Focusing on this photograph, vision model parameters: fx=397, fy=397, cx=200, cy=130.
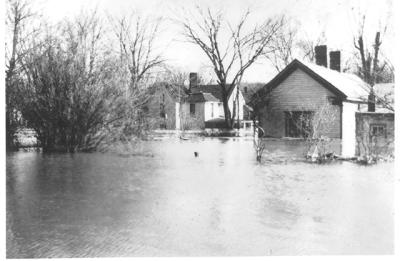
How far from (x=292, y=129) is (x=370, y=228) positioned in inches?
620

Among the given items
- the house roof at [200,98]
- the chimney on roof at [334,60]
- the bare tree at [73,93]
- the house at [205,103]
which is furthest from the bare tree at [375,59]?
the house roof at [200,98]

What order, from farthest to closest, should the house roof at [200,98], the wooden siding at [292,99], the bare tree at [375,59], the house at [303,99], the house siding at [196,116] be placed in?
the house roof at [200,98]
the house siding at [196,116]
the wooden siding at [292,99]
the house at [303,99]
the bare tree at [375,59]

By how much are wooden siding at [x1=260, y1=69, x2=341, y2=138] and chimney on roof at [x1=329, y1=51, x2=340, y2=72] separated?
5.74 m

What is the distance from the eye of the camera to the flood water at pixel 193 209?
21.2 ft

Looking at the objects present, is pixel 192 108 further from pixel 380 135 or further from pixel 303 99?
pixel 380 135

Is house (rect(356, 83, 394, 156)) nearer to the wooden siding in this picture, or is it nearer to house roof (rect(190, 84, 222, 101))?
the wooden siding

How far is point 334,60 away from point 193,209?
884 inches

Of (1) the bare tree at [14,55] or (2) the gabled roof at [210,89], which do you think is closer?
(1) the bare tree at [14,55]

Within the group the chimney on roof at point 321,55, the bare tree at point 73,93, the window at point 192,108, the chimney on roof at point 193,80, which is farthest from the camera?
the chimney on roof at point 193,80

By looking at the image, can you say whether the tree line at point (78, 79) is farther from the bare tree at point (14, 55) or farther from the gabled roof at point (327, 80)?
the gabled roof at point (327, 80)

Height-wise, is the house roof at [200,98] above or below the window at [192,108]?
above

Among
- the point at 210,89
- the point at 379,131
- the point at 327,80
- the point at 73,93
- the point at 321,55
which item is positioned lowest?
the point at 379,131

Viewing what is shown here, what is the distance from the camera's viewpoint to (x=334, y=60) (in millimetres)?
27500

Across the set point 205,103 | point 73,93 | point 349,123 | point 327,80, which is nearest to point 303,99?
point 327,80
